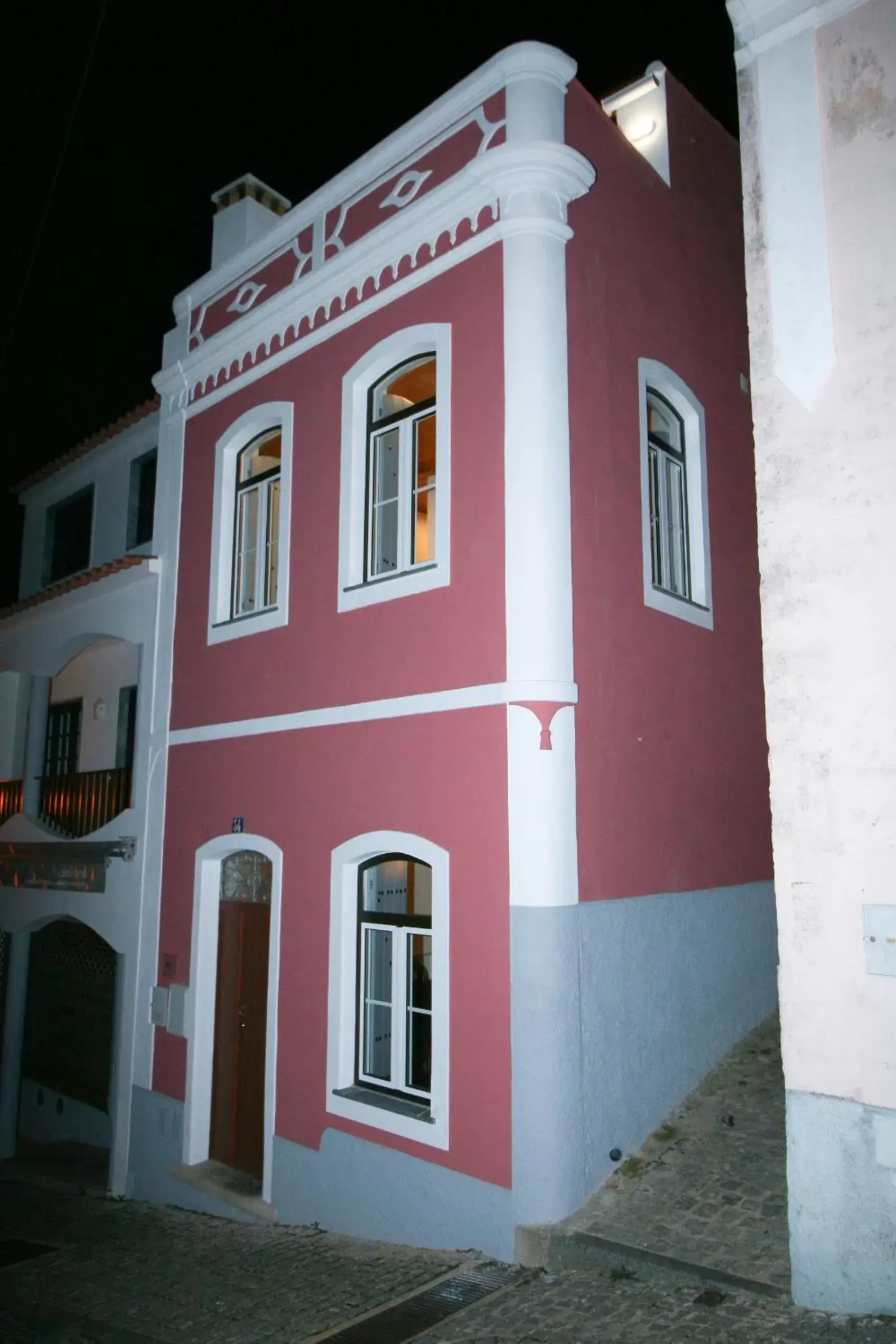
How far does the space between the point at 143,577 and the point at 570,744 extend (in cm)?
571

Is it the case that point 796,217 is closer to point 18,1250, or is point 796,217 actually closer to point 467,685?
point 467,685

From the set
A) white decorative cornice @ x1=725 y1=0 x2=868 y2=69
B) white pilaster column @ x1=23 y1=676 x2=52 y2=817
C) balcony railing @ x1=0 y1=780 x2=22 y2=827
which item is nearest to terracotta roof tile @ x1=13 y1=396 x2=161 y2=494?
white pilaster column @ x1=23 y1=676 x2=52 y2=817

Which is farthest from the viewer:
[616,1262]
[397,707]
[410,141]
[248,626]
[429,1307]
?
[248,626]

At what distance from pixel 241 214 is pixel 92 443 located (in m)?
3.90

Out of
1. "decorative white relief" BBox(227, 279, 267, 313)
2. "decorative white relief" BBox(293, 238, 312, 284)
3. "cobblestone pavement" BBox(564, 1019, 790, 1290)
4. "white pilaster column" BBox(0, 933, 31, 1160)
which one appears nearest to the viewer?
"cobblestone pavement" BBox(564, 1019, 790, 1290)

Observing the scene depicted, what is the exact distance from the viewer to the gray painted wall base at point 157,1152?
27.9 ft

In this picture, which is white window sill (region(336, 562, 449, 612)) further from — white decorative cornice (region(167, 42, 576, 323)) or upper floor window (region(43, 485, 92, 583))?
upper floor window (region(43, 485, 92, 583))

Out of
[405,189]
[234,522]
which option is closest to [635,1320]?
[234,522]

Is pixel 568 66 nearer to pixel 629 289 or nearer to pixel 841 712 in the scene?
pixel 629 289

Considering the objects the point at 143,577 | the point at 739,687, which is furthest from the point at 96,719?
the point at 739,687

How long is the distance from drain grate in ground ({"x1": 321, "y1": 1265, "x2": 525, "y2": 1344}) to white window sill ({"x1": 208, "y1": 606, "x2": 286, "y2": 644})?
16.5 feet

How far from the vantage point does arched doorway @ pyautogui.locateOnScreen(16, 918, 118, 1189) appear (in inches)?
496

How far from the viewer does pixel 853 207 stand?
504cm

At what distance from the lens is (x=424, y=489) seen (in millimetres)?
7371
